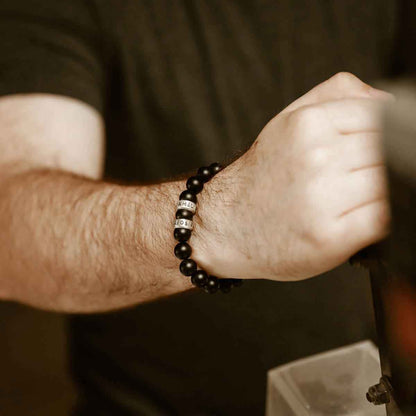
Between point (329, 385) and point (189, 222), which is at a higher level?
point (189, 222)

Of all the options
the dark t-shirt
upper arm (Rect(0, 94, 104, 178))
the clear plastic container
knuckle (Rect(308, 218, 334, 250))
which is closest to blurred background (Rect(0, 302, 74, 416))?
the dark t-shirt

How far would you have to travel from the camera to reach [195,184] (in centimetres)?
50

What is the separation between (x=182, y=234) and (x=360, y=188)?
7.4 inches

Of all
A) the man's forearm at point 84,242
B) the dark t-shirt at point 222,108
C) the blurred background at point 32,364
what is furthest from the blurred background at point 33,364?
the man's forearm at point 84,242

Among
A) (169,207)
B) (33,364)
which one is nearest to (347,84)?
(169,207)

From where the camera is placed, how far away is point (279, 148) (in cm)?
42

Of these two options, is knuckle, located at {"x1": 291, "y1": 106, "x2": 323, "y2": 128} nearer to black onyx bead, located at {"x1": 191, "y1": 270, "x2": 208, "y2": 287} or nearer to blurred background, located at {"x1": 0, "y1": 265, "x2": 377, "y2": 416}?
black onyx bead, located at {"x1": 191, "y1": 270, "x2": 208, "y2": 287}

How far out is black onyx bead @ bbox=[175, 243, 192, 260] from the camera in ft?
1.64

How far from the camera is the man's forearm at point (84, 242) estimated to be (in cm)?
57

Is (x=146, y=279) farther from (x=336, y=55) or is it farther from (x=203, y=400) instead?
(x=336, y=55)

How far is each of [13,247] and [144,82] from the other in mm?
384

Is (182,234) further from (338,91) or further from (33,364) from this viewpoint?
(33,364)

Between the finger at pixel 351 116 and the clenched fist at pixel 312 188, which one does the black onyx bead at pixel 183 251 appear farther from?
the finger at pixel 351 116

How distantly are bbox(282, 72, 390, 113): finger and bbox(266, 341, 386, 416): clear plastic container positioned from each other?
0.31m
